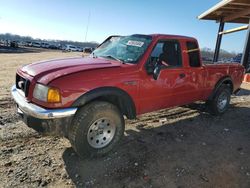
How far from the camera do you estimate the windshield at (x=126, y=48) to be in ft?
14.1

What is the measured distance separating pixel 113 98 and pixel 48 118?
1.14 m

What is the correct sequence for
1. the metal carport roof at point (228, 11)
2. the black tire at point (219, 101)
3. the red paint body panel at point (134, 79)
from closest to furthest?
1. the red paint body panel at point (134, 79)
2. the black tire at point (219, 101)
3. the metal carport roof at point (228, 11)

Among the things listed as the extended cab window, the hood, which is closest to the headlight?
the hood

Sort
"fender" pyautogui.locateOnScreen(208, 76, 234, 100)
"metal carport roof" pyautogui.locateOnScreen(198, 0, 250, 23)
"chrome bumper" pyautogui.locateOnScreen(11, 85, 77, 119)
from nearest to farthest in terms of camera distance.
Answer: "chrome bumper" pyautogui.locateOnScreen(11, 85, 77, 119)
"fender" pyautogui.locateOnScreen(208, 76, 234, 100)
"metal carport roof" pyautogui.locateOnScreen(198, 0, 250, 23)

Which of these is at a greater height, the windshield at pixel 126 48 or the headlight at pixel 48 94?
the windshield at pixel 126 48

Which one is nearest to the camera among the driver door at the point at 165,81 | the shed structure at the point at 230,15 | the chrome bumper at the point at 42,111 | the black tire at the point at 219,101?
the chrome bumper at the point at 42,111

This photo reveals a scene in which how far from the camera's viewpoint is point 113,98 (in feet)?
13.0

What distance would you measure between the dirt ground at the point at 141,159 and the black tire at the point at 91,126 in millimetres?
166

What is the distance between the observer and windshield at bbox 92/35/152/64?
430cm

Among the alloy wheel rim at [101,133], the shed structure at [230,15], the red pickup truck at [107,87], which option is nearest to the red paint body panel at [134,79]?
the red pickup truck at [107,87]

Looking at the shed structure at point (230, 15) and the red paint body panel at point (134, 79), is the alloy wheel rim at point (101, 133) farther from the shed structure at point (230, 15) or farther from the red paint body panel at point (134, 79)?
the shed structure at point (230, 15)

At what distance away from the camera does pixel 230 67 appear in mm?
6480

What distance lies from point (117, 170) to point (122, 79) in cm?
138

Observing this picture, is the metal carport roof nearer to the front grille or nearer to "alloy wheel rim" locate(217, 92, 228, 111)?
"alloy wheel rim" locate(217, 92, 228, 111)
